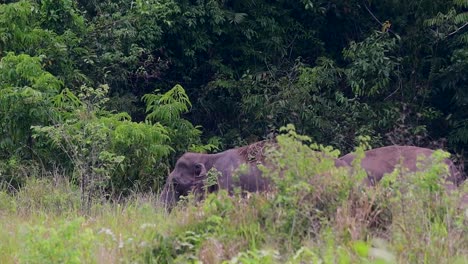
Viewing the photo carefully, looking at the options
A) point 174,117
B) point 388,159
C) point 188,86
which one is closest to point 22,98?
point 174,117

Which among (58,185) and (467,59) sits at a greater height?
(467,59)

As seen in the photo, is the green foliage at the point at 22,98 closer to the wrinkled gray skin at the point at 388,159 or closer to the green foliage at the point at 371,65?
the wrinkled gray skin at the point at 388,159

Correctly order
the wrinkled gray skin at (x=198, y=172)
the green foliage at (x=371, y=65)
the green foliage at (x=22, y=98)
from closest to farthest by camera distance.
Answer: the wrinkled gray skin at (x=198, y=172) < the green foliage at (x=22, y=98) < the green foliage at (x=371, y=65)

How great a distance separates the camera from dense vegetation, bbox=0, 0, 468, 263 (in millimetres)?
11922

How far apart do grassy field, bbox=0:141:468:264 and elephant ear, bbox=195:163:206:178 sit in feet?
12.5

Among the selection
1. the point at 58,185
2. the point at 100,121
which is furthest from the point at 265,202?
the point at 100,121

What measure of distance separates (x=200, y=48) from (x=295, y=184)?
10225 millimetres

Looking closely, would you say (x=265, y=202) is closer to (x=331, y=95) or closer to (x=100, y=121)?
(x=100, y=121)

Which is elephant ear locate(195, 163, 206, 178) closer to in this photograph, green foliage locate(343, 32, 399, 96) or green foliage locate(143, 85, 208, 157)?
green foliage locate(143, 85, 208, 157)

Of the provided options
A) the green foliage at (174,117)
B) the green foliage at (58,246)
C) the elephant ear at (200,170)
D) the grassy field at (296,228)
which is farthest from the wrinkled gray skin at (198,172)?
the green foliage at (58,246)

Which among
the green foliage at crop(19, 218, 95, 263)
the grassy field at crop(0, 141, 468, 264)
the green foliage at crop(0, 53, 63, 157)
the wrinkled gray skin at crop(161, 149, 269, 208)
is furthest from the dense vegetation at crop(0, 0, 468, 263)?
Answer: the green foliage at crop(19, 218, 95, 263)

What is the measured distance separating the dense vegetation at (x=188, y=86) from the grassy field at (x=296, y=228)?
908mm

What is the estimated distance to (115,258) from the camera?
275 inches

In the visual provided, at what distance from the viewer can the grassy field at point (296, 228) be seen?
6.59m
